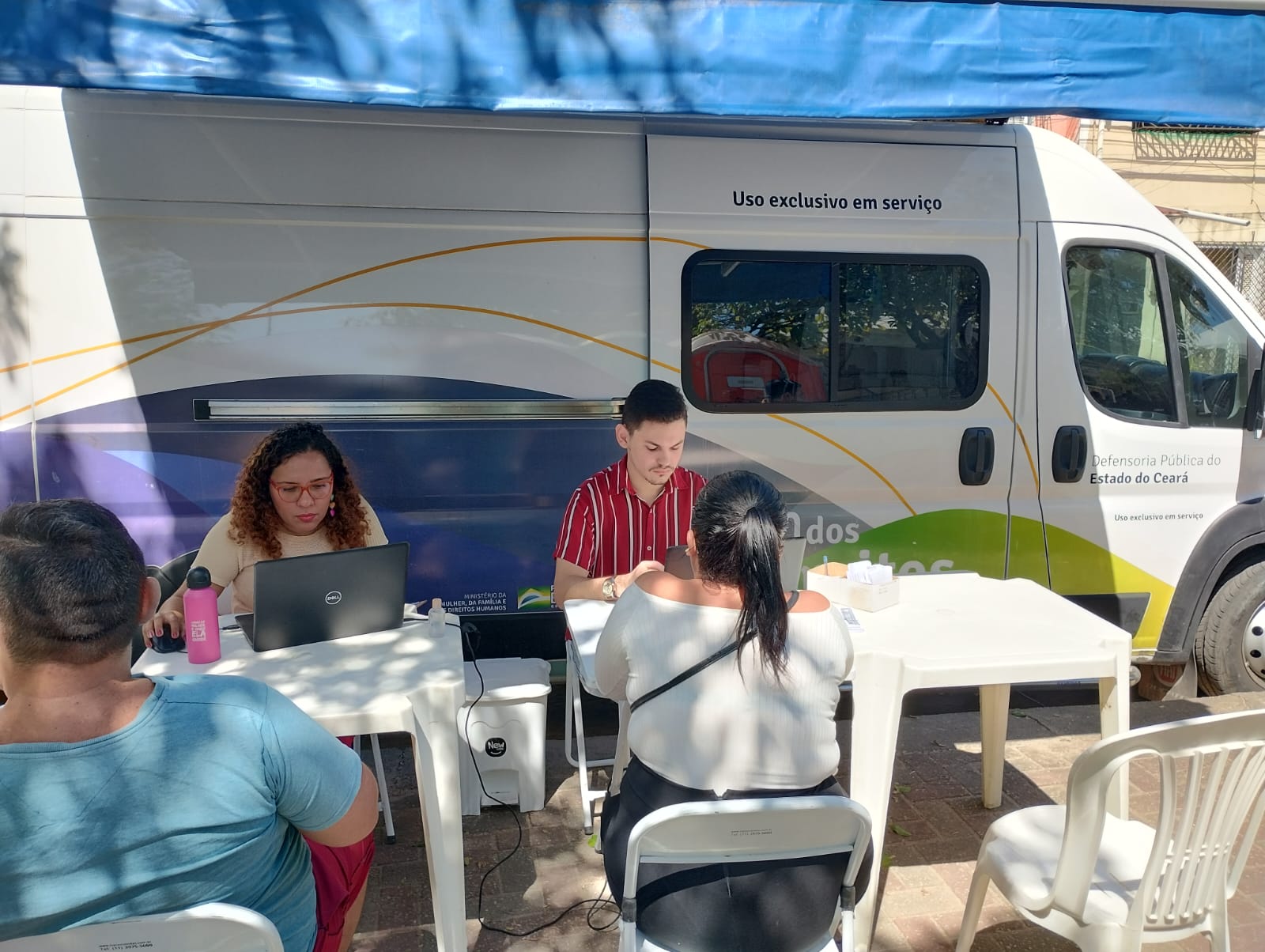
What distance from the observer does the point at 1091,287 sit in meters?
3.91

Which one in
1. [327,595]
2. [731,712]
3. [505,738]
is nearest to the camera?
[731,712]

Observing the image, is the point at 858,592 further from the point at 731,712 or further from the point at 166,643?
the point at 166,643

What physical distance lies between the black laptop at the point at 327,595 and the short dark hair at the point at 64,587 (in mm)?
863

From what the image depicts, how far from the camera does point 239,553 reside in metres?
2.86

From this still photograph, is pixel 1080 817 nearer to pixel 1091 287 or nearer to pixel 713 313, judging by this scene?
pixel 713 313

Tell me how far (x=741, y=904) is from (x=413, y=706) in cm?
87

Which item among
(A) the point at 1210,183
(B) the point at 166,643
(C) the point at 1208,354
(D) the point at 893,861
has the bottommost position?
(D) the point at 893,861

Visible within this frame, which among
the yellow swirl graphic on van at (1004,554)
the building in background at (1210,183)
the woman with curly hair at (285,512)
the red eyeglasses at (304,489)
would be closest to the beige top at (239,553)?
the woman with curly hair at (285,512)

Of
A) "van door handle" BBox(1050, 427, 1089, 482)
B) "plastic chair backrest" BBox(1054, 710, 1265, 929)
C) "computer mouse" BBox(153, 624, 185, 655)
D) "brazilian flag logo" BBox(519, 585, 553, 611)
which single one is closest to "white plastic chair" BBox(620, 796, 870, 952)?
"plastic chair backrest" BBox(1054, 710, 1265, 929)

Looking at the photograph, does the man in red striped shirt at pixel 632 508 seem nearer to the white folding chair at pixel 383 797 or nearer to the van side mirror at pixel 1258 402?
the white folding chair at pixel 383 797

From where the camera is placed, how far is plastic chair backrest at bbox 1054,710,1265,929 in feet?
5.69

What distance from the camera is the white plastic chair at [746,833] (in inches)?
61.1

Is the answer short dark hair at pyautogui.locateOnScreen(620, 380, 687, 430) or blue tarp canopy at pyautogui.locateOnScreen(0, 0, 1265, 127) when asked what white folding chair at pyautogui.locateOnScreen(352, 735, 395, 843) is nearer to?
short dark hair at pyautogui.locateOnScreen(620, 380, 687, 430)

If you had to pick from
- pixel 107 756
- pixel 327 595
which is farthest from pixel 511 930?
pixel 107 756
